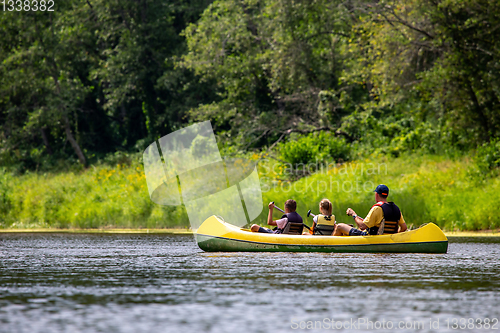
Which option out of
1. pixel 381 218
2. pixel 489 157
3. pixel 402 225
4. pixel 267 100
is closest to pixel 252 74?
pixel 267 100

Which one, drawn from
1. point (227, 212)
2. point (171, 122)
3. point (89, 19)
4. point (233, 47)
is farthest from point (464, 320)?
point (89, 19)

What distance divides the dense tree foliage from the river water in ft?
32.7

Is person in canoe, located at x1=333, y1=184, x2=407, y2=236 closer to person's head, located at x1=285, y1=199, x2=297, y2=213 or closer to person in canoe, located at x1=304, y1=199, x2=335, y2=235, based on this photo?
person in canoe, located at x1=304, y1=199, x2=335, y2=235

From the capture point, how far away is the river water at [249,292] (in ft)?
22.3

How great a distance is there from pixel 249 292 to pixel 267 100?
2356 cm

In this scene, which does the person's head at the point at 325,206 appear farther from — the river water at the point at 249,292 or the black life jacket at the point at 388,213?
the black life jacket at the point at 388,213

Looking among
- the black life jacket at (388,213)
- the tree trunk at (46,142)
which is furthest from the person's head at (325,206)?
the tree trunk at (46,142)

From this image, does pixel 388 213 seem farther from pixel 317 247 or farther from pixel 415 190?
pixel 415 190

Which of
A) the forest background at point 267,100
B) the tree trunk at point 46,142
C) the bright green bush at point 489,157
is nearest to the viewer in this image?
the bright green bush at point 489,157

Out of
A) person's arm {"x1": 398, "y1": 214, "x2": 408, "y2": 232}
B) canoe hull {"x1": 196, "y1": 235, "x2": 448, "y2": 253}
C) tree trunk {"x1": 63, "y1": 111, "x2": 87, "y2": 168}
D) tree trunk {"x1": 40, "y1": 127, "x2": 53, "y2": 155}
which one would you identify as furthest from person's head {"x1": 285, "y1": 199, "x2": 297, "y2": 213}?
tree trunk {"x1": 40, "y1": 127, "x2": 53, "y2": 155}

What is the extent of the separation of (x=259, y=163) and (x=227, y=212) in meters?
4.82

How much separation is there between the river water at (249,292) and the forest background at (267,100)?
26.7ft

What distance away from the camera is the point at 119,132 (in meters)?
40.4

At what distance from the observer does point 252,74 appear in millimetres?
30719
